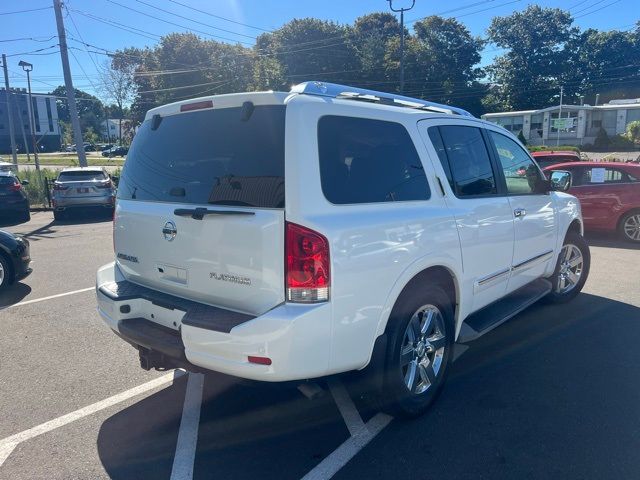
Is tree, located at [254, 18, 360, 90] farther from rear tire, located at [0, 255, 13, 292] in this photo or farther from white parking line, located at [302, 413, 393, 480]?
white parking line, located at [302, 413, 393, 480]

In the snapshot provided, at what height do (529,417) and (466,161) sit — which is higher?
(466,161)

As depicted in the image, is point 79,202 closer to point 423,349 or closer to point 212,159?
point 212,159

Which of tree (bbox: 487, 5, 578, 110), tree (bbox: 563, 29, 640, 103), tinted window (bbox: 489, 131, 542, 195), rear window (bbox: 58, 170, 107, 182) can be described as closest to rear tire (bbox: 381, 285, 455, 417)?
tinted window (bbox: 489, 131, 542, 195)

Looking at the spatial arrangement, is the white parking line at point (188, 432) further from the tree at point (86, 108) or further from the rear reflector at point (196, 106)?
the tree at point (86, 108)

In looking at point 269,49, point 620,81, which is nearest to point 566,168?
point 269,49

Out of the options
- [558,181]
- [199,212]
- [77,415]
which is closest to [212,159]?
[199,212]

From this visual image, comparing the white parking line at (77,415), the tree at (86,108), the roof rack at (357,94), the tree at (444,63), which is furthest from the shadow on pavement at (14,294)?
the tree at (86,108)

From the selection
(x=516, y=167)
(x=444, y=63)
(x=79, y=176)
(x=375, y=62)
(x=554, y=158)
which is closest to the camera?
(x=516, y=167)

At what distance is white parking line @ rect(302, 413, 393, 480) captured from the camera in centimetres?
277

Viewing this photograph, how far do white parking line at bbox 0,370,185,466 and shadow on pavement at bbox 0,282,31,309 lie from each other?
3109 millimetres

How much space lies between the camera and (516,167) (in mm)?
4641

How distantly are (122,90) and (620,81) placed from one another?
69024 mm

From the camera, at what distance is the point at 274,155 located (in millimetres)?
2752

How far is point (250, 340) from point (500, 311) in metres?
2.52
